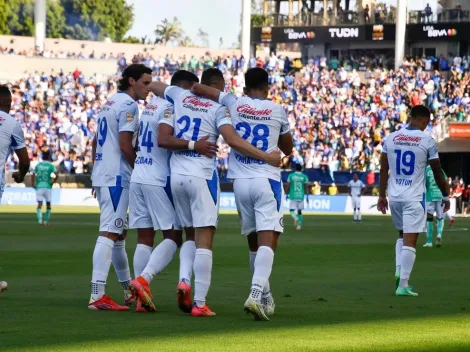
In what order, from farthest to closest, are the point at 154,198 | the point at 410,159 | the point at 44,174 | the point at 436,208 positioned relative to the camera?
1. the point at 44,174
2. the point at 436,208
3. the point at 410,159
4. the point at 154,198

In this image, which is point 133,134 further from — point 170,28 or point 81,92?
point 170,28

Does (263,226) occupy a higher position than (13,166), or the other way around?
(263,226)

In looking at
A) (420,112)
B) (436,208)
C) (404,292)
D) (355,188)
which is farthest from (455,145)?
(404,292)

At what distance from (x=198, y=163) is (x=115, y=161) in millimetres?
1141

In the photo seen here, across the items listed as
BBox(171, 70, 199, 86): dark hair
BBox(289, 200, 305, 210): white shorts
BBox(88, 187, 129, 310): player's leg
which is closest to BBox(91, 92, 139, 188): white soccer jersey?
BBox(88, 187, 129, 310): player's leg

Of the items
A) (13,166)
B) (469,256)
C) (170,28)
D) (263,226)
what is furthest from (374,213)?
(170,28)

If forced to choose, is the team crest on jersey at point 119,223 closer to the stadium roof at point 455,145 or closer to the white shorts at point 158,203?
the white shorts at point 158,203

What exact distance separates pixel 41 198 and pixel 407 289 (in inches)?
942

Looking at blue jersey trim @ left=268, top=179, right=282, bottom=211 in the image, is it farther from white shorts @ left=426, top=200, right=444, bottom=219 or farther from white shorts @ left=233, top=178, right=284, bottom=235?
white shorts @ left=426, top=200, right=444, bottom=219

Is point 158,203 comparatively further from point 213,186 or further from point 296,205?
point 296,205

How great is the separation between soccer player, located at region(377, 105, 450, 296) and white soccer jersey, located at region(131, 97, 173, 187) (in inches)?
141

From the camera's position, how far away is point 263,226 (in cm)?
1107

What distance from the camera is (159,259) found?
11.4 m

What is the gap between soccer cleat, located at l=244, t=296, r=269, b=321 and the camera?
1049cm
